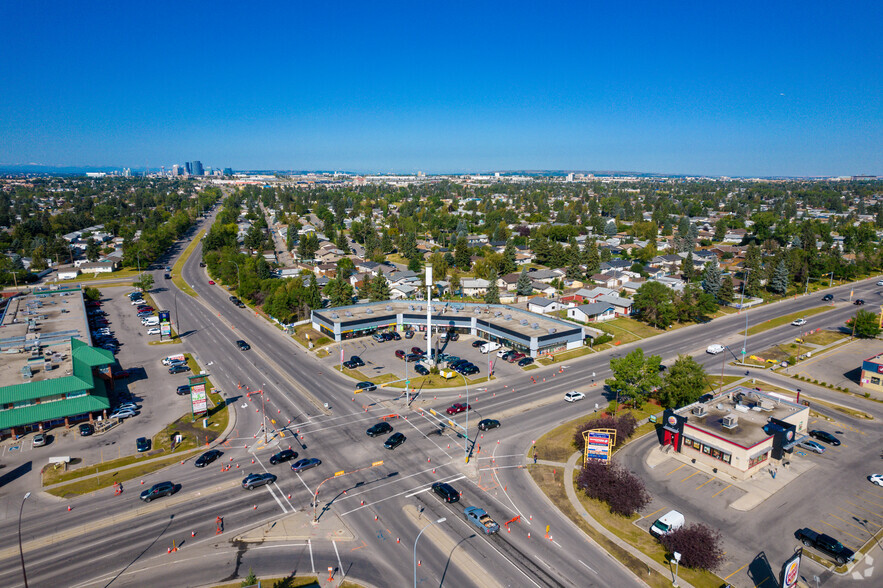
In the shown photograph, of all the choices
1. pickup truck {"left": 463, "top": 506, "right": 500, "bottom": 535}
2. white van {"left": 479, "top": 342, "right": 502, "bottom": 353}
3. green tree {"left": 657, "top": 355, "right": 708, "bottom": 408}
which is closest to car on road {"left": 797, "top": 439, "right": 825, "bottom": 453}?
green tree {"left": 657, "top": 355, "right": 708, "bottom": 408}

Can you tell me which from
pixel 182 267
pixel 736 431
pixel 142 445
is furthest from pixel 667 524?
pixel 182 267

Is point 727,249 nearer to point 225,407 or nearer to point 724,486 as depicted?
point 724,486

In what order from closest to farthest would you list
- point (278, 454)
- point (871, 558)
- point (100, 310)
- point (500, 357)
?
point (871, 558) < point (278, 454) < point (500, 357) < point (100, 310)

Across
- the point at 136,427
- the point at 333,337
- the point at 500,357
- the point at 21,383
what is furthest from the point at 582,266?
the point at 21,383

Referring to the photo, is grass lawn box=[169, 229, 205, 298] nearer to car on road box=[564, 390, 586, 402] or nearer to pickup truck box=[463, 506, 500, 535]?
car on road box=[564, 390, 586, 402]

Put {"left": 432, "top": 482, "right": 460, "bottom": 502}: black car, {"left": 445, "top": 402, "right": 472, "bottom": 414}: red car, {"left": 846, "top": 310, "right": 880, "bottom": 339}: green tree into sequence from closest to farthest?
{"left": 432, "top": 482, "right": 460, "bottom": 502}: black car → {"left": 445, "top": 402, "right": 472, "bottom": 414}: red car → {"left": 846, "top": 310, "right": 880, "bottom": 339}: green tree

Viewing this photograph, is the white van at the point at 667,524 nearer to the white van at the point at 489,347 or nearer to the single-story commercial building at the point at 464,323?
the single-story commercial building at the point at 464,323

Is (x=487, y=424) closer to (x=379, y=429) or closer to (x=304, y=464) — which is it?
(x=379, y=429)
